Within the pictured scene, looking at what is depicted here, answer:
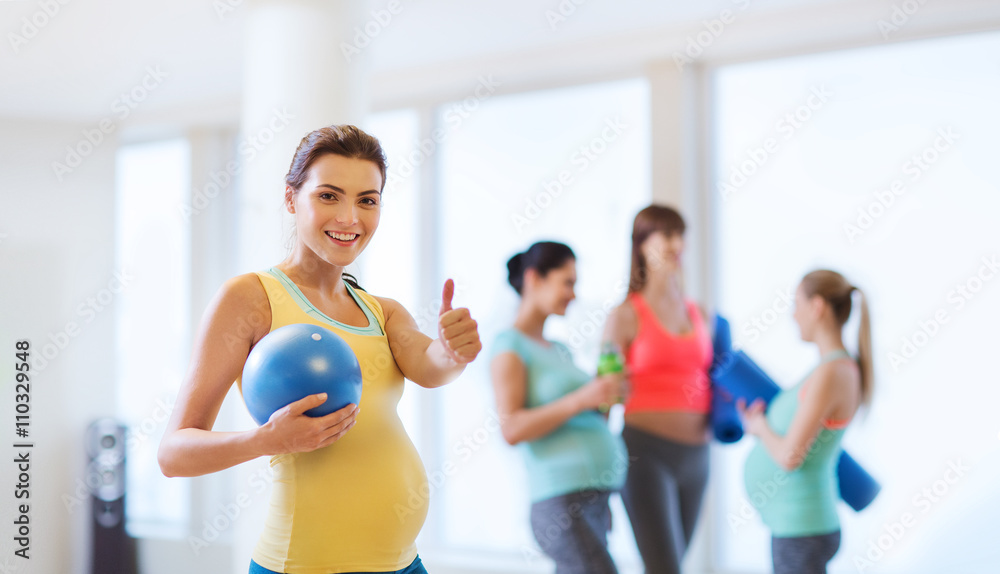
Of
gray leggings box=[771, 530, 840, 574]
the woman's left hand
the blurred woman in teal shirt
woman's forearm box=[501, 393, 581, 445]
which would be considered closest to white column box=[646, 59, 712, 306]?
the woman's left hand

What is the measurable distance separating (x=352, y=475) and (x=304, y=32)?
198cm

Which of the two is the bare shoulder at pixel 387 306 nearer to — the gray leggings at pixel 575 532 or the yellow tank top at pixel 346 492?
the yellow tank top at pixel 346 492

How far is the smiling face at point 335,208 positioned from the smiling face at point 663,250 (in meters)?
1.88

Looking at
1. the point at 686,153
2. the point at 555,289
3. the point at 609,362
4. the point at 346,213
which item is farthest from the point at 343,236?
the point at 686,153

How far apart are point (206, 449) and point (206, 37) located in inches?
109

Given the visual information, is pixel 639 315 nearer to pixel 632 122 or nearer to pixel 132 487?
pixel 632 122

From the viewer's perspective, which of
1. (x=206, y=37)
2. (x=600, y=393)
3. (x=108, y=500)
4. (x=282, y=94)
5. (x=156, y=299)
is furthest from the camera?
(x=156, y=299)

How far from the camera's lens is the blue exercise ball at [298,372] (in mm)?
1309

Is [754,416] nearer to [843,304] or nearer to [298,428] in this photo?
[843,304]

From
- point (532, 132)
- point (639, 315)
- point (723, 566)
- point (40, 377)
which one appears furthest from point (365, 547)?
point (532, 132)

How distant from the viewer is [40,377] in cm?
231

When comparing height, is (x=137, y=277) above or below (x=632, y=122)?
below

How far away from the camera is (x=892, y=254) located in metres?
3.65

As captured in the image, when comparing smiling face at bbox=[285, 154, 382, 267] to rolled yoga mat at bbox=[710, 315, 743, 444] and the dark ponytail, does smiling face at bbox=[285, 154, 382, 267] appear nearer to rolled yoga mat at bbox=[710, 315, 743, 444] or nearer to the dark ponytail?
the dark ponytail
